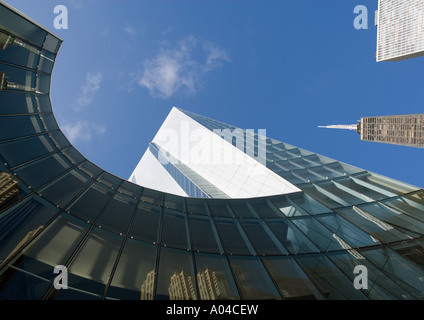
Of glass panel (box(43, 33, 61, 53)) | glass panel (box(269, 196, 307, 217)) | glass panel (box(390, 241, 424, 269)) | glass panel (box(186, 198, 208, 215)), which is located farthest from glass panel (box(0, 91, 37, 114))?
glass panel (box(390, 241, 424, 269))

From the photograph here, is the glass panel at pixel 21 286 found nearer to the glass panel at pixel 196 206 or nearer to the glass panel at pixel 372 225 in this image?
the glass panel at pixel 196 206

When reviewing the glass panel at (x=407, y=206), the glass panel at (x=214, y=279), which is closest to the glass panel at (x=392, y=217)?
the glass panel at (x=407, y=206)

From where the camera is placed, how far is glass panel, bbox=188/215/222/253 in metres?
11.4

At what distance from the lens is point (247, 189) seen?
2806 cm

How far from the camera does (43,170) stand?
12.4 metres

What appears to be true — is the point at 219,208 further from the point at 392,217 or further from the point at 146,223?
the point at 392,217

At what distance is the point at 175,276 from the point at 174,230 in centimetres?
329

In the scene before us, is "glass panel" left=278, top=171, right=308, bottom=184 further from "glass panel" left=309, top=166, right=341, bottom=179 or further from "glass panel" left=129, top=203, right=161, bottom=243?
"glass panel" left=129, top=203, right=161, bottom=243

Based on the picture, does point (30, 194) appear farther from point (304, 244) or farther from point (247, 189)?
point (247, 189)

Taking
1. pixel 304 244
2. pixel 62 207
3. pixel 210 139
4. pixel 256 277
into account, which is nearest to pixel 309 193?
pixel 304 244

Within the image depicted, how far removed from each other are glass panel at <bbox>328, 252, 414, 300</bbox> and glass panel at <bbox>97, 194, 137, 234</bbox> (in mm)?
8848

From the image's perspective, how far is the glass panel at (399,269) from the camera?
9594 millimetres

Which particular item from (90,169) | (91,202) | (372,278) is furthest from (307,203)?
(90,169)
